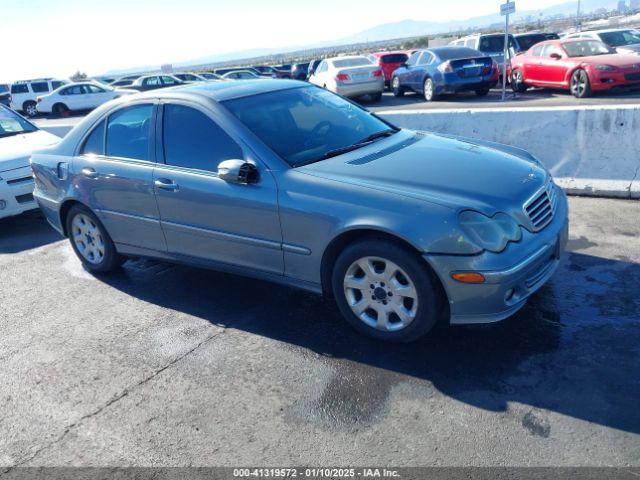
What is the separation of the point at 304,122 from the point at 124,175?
1547 millimetres

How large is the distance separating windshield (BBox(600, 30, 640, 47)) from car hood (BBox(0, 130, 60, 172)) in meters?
15.1

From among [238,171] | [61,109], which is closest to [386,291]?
[238,171]

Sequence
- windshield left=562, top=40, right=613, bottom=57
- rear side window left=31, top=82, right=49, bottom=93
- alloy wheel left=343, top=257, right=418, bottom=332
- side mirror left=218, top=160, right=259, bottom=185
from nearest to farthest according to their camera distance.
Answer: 1. alloy wheel left=343, top=257, right=418, bottom=332
2. side mirror left=218, top=160, right=259, bottom=185
3. windshield left=562, top=40, right=613, bottom=57
4. rear side window left=31, top=82, right=49, bottom=93

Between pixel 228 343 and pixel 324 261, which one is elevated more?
pixel 324 261

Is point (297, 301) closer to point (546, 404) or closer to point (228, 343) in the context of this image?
point (228, 343)

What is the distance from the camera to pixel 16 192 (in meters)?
7.33

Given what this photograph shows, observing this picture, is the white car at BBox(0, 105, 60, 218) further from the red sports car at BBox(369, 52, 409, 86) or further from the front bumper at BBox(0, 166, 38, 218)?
the red sports car at BBox(369, 52, 409, 86)

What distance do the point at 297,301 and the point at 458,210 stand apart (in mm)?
1692

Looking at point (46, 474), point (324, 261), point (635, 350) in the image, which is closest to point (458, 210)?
point (324, 261)

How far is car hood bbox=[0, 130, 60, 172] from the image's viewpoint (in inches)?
291

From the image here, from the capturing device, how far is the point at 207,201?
432cm

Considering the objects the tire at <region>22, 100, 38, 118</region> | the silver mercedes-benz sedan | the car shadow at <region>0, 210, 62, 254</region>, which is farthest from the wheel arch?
the tire at <region>22, 100, 38, 118</region>

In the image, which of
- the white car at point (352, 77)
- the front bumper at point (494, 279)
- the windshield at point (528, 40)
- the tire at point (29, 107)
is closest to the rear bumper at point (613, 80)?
the white car at point (352, 77)

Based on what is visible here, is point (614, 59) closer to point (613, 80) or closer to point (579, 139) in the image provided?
point (613, 80)
